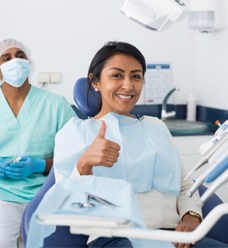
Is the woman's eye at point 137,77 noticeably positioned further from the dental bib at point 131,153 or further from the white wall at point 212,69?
the white wall at point 212,69

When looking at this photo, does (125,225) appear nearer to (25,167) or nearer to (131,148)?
(131,148)

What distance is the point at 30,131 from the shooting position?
79.4 inches

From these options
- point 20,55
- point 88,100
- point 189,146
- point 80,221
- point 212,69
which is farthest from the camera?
point 212,69

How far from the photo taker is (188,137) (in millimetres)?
2545

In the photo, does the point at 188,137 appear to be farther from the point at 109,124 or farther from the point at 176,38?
the point at 109,124

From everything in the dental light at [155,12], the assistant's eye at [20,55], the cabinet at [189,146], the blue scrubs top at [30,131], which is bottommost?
the cabinet at [189,146]

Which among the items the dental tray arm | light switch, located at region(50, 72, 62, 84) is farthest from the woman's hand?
light switch, located at region(50, 72, 62, 84)

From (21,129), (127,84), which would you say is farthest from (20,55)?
(127,84)

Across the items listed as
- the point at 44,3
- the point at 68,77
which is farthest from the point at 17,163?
the point at 44,3

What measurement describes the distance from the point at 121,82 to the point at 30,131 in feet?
2.05

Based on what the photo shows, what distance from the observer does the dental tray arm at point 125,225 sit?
0.83m

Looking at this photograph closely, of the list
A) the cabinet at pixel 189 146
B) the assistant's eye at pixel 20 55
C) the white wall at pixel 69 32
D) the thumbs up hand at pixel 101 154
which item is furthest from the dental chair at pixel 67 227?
the white wall at pixel 69 32

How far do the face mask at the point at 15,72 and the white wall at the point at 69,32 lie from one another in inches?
23.9

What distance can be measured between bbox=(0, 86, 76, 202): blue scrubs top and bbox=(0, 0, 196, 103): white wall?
2.19 feet
